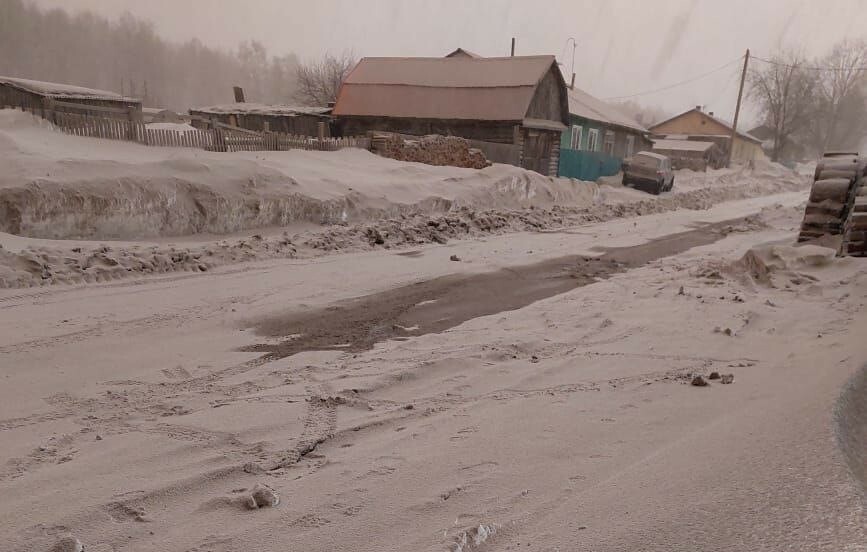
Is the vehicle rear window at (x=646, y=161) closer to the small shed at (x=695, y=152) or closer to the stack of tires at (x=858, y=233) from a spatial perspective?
the stack of tires at (x=858, y=233)

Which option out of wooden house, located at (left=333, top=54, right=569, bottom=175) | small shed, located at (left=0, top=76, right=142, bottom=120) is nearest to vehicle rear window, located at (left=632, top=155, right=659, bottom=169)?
wooden house, located at (left=333, top=54, right=569, bottom=175)

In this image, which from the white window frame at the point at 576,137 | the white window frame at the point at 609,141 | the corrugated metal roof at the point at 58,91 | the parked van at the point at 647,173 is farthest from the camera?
the white window frame at the point at 609,141

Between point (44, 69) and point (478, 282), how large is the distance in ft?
224

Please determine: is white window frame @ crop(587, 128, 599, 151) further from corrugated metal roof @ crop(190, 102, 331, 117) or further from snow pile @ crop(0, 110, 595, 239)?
snow pile @ crop(0, 110, 595, 239)

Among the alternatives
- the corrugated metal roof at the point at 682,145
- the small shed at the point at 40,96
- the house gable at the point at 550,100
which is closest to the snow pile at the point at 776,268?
the house gable at the point at 550,100

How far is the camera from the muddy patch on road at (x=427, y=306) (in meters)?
5.09

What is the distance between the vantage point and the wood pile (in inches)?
682

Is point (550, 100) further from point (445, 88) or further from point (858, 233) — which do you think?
point (858, 233)

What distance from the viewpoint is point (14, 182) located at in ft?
23.9

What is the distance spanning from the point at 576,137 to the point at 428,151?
54.3 ft

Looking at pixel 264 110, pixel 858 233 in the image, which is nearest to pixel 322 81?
pixel 264 110

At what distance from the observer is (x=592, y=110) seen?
33.3 meters

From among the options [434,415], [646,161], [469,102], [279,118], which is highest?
[469,102]

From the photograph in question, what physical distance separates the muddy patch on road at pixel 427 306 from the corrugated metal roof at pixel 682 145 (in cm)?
4232
